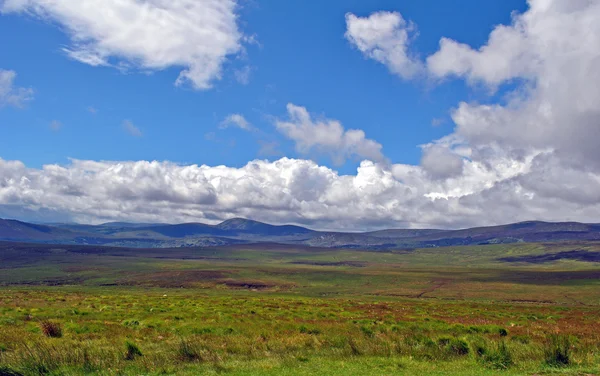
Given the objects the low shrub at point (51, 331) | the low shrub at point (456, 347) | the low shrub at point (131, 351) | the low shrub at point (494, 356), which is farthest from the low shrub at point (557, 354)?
the low shrub at point (51, 331)

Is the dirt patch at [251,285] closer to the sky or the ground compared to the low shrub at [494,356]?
closer to the ground

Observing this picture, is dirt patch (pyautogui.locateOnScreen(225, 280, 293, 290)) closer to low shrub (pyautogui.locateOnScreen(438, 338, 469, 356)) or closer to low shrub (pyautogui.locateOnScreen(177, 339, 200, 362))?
low shrub (pyautogui.locateOnScreen(438, 338, 469, 356))

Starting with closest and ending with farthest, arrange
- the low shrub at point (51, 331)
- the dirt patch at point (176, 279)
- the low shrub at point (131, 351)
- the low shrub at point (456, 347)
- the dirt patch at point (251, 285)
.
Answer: the low shrub at point (131, 351) < the low shrub at point (456, 347) < the low shrub at point (51, 331) < the dirt patch at point (251, 285) < the dirt patch at point (176, 279)

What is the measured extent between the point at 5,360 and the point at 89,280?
6821 inches

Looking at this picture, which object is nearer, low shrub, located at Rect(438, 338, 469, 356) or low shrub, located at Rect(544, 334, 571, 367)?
low shrub, located at Rect(544, 334, 571, 367)

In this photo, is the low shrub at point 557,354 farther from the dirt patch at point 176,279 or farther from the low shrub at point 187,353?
the dirt patch at point 176,279

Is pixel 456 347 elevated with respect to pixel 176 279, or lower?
elevated

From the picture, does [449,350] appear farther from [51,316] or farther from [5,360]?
[51,316]

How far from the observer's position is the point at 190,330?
28703 millimetres

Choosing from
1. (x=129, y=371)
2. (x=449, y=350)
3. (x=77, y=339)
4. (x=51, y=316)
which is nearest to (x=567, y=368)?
(x=449, y=350)

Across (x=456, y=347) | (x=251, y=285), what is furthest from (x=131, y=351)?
(x=251, y=285)

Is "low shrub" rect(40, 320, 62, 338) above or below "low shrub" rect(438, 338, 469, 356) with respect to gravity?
below

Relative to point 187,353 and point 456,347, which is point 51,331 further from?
point 456,347

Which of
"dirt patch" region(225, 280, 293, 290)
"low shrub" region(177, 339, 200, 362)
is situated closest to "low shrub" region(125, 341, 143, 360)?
"low shrub" region(177, 339, 200, 362)
